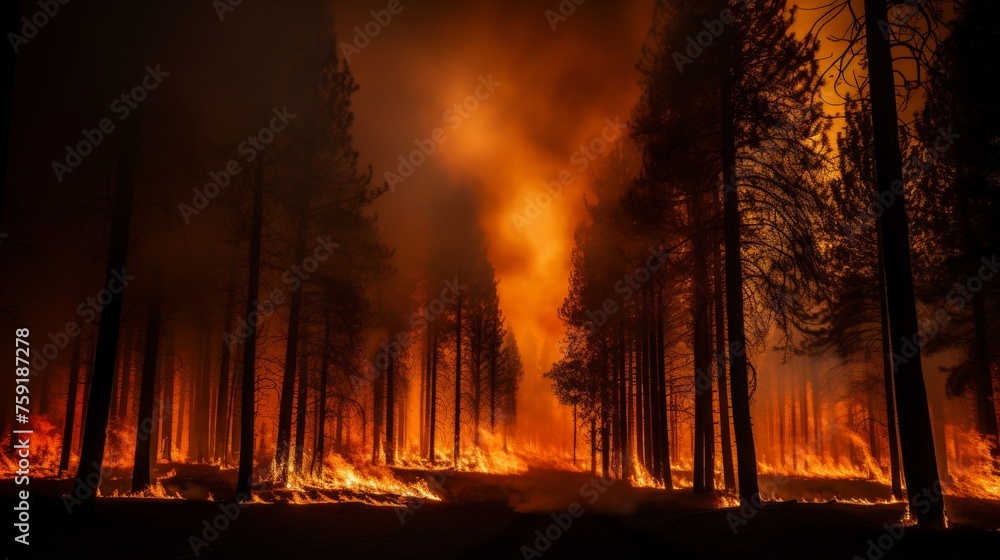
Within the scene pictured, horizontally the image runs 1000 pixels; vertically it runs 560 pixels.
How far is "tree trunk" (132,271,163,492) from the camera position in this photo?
15.8 metres

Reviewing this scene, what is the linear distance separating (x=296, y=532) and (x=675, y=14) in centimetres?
1790

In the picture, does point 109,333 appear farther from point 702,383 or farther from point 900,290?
point 702,383

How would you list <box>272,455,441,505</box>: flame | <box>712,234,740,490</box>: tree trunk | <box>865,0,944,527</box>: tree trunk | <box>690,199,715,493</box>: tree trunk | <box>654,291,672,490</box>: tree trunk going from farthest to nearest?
<box>654,291,672,490</box>: tree trunk, <box>690,199,715,493</box>: tree trunk, <box>712,234,740,490</box>: tree trunk, <box>272,455,441,505</box>: flame, <box>865,0,944,527</box>: tree trunk

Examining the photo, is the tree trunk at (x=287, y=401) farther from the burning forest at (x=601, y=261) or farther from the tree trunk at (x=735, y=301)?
the tree trunk at (x=735, y=301)

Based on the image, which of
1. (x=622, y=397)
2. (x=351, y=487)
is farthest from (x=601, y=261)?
(x=351, y=487)

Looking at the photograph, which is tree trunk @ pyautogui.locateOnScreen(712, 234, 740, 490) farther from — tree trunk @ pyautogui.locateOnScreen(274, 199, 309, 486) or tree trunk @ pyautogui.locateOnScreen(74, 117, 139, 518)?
tree trunk @ pyautogui.locateOnScreen(74, 117, 139, 518)

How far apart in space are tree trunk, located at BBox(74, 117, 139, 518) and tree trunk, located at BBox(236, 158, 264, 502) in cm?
387

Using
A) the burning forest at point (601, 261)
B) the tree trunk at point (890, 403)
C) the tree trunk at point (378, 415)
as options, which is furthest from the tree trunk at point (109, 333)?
the tree trunk at point (890, 403)

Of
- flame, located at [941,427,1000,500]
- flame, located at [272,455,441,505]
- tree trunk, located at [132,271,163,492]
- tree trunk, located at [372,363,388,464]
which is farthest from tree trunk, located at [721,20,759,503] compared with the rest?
tree trunk, located at [372,363,388,464]

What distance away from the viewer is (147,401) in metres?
17.3

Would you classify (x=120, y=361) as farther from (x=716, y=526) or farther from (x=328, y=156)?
(x=716, y=526)

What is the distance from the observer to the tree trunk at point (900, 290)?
348 inches

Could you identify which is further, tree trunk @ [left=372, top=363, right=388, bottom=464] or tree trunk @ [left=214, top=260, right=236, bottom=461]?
tree trunk @ [left=372, top=363, right=388, bottom=464]

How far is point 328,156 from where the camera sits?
60.1 ft
